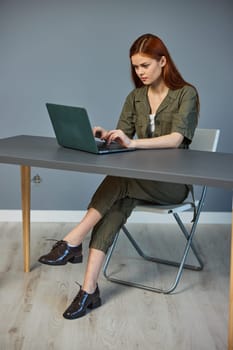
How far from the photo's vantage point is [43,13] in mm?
4012

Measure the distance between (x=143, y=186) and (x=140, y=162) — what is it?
1.50ft

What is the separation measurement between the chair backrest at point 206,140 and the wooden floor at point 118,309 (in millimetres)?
681

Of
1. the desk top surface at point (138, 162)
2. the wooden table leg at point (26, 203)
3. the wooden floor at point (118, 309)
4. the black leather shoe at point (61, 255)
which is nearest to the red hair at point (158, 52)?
the desk top surface at point (138, 162)

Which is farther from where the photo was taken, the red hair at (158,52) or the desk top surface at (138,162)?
the red hair at (158,52)

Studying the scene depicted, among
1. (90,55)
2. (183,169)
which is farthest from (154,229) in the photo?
(183,169)

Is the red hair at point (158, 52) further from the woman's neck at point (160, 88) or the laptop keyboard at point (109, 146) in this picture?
the laptop keyboard at point (109, 146)

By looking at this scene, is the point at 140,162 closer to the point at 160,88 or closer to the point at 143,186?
the point at 143,186

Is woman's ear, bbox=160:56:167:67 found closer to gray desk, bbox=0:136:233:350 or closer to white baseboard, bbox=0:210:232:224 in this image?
gray desk, bbox=0:136:233:350

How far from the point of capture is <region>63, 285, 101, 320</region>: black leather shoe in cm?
262

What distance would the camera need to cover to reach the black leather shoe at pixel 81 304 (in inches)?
103

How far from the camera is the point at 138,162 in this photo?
2289 mm

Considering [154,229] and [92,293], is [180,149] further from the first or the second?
[154,229]

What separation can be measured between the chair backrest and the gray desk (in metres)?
0.55

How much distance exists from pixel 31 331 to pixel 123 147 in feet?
2.88
